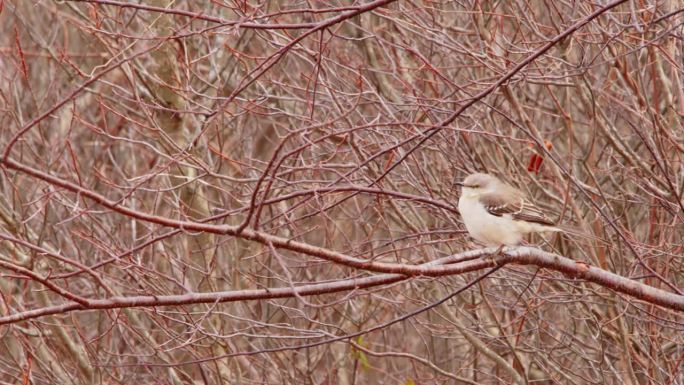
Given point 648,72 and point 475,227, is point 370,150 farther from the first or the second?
point 648,72

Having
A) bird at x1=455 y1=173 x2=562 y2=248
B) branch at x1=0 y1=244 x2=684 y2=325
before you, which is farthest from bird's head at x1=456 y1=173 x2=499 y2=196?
branch at x1=0 y1=244 x2=684 y2=325

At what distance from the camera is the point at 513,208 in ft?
21.4

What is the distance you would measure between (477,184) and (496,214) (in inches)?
11.4

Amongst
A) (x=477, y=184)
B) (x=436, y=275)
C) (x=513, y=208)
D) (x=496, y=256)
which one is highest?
(x=477, y=184)

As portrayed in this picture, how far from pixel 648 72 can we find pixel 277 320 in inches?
197

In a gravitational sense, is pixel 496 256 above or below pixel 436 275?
above

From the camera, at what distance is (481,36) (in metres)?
7.75

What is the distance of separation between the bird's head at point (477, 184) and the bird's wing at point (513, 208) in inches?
2.6

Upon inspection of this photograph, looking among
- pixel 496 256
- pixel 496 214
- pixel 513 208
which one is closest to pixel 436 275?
pixel 496 256

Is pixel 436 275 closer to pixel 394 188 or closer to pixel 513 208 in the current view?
pixel 513 208

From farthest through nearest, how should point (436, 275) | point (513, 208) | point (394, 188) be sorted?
point (394, 188) < point (513, 208) < point (436, 275)

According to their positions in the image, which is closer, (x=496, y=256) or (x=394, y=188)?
(x=496, y=256)

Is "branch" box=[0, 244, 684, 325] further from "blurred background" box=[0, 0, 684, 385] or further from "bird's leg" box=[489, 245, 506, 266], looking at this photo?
"blurred background" box=[0, 0, 684, 385]

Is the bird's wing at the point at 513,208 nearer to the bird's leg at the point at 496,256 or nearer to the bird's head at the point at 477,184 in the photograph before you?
the bird's head at the point at 477,184
